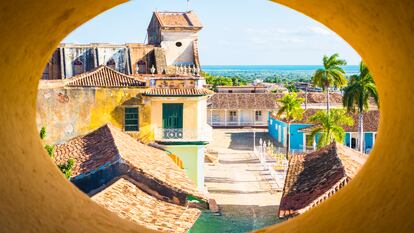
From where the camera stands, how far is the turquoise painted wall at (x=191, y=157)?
29.2 m

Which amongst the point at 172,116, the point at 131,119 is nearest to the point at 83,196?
the point at 131,119

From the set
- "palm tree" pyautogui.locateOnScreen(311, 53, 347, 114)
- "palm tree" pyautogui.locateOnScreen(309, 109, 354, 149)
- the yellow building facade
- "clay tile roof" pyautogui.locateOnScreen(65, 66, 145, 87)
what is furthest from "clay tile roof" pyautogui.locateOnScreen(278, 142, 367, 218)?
"palm tree" pyautogui.locateOnScreen(311, 53, 347, 114)

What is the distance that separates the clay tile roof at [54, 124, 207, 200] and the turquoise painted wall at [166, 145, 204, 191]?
606 cm

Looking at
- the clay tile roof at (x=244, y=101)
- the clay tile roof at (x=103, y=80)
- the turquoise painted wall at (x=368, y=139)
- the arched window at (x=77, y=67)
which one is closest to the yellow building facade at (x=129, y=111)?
the clay tile roof at (x=103, y=80)

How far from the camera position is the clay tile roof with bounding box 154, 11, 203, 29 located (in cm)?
5016

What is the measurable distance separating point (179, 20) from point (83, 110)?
24.6m

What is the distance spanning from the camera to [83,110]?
92.5 feet

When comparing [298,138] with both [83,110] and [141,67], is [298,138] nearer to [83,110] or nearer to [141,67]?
[141,67]

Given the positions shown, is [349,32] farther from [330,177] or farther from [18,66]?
[330,177]

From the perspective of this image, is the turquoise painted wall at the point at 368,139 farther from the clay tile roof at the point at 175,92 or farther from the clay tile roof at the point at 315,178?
the clay tile roof at the point at 315,178

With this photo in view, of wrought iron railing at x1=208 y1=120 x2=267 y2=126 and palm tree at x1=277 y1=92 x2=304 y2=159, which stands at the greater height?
palm tree at x1=277 y1=92 x2=304 y2=159

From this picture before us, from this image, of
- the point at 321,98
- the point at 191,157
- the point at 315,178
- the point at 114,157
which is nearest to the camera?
the point at 114,157

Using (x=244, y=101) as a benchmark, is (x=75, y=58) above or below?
above

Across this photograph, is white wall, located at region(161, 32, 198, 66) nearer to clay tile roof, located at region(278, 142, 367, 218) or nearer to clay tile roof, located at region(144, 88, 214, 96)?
clay tile roof, located at region(144, 88, 214, 96)
